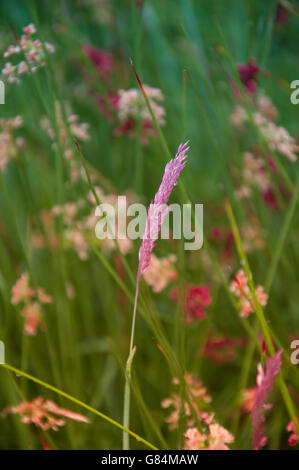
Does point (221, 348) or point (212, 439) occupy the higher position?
point (221, 348)

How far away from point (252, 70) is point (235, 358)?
1.90 ft

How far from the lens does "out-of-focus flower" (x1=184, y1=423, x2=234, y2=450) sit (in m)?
0.53

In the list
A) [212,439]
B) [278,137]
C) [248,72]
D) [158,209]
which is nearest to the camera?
[158,209]

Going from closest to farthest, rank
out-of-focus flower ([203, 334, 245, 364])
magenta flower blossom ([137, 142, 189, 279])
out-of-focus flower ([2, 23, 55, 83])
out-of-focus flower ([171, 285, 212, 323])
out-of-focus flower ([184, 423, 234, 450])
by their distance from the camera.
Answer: magenta flower blossom ([137, 142, 189, 279])
out-of-focus flower ([184, 423, 234, 450])
out-of-focus flower ([2, 23, 55, 83])
out-of-focus flower ([171, 285, 212, 323])
out-of-focus flower ([203, 334, 245, 364])

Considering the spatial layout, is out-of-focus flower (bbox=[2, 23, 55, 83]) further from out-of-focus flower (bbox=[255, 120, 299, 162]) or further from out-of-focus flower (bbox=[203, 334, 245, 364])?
out-of-focus flower (bbox=[203, 334, 245, 364])

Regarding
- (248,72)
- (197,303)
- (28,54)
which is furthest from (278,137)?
(28,54)

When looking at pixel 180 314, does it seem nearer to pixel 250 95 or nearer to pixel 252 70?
pixel 252 70

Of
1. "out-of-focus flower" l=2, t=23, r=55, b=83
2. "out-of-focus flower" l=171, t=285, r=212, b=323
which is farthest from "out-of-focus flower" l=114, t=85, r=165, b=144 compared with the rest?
"out-of-focus flower" l=171, t=285, r=212, b=323

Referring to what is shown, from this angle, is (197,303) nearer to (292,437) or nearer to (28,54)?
(292,437)

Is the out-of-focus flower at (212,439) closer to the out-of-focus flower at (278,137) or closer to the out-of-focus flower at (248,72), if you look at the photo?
the out-of-focus flower at (278,137)

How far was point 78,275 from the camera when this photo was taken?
3.25 feet

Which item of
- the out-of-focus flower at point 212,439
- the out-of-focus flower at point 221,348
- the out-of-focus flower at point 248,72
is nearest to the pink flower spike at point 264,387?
the out-of-focus flower at point 212,439

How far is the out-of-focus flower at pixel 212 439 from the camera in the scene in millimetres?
530

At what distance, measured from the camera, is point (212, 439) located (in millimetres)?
532
